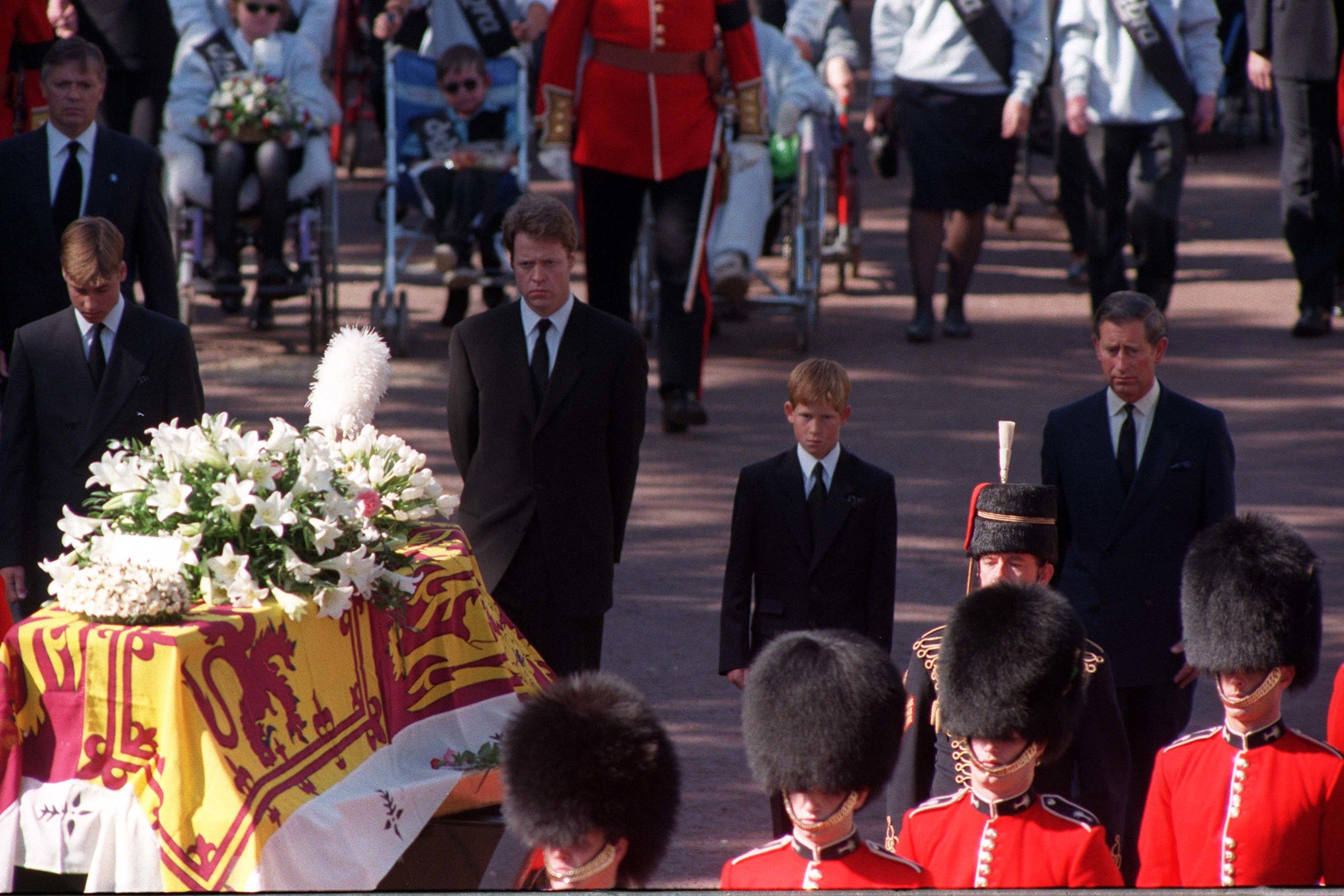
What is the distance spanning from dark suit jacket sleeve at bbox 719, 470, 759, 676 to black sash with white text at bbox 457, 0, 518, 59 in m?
6.70

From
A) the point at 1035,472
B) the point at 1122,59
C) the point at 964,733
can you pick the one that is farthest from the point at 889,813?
the point at 1122,59

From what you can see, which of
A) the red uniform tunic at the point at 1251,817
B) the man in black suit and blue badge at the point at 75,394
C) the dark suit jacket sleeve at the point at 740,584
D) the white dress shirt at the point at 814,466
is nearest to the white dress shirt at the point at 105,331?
the man in black suit and blue badge at the point at 75,394

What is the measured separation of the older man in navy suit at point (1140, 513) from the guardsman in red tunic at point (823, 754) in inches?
58.8

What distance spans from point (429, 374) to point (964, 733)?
21.1 feet

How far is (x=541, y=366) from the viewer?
16.5ft

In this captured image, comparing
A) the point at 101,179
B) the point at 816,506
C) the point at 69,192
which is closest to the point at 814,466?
the point at 816,506

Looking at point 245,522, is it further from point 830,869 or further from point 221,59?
point 221,59

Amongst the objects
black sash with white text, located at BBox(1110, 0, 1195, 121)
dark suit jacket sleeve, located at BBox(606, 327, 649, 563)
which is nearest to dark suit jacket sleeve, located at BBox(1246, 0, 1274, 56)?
black sash with white text, located at BBox(1110, 0, 1195, 121)

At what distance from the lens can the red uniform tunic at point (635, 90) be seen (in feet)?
26.6

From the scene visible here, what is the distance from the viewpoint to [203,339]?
10336mm

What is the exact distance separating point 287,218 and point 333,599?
622 cm

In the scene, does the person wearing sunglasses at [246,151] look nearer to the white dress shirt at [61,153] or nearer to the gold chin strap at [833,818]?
the white dress shirt at [61,153]

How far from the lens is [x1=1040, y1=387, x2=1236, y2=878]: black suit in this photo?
15.4 ft

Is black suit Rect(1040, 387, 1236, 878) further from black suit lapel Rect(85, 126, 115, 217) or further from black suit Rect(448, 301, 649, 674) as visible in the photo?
black suit lapel Rect(85, 126, 115, 217)
